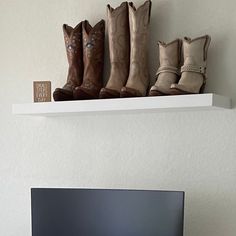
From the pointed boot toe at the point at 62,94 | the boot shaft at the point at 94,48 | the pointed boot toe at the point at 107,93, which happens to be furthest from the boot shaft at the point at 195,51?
the pointed boot toe at the point at 62,94

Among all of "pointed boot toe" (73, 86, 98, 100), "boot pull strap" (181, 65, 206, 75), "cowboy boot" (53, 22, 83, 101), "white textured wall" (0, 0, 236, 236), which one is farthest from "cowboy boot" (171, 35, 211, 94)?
"cowboy boot" (53, 22, 83, 101)

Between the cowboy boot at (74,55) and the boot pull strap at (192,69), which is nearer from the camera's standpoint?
the boot pull strap at (192,69)

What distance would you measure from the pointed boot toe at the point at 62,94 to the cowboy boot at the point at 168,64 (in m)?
0.39

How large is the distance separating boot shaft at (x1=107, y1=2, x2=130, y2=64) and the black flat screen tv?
572mm

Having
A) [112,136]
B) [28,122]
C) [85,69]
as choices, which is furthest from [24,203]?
[85,69]

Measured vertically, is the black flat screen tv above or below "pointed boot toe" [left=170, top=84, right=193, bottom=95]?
below

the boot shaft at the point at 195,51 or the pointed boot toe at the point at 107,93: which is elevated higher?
the boot shaft at the point at 195,51

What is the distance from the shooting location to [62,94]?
7.55 ft

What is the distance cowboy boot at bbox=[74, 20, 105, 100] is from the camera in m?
2.36

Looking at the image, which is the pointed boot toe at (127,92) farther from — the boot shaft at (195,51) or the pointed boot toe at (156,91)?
the boot shaft at (195,51)

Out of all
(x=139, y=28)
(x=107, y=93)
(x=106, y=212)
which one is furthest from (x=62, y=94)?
(x=106, y=212)

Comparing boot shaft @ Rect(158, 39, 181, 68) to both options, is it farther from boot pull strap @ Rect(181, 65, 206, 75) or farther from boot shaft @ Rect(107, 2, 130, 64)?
boot shaft @ Rect(107, 2, 130, 64)

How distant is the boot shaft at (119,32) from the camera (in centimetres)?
229

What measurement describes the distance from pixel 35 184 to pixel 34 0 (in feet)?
2.97
